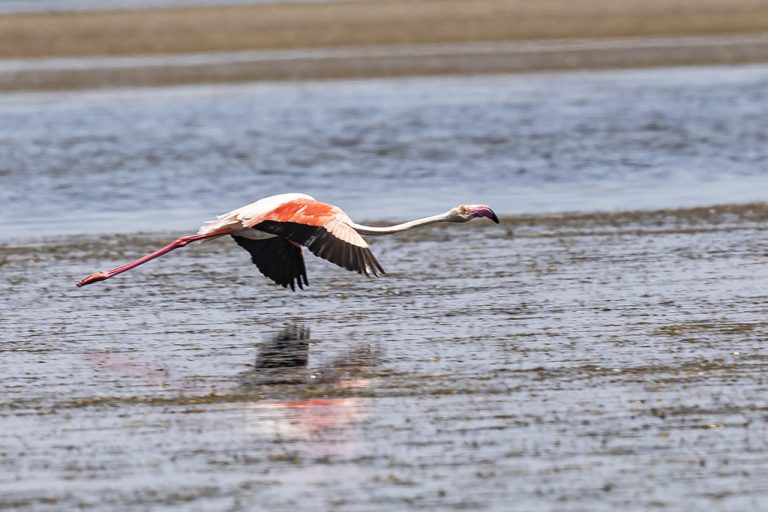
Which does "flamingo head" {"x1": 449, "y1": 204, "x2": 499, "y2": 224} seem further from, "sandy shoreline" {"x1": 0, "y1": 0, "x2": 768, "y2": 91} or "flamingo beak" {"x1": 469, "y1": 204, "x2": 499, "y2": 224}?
"sandy shoreline" {"x1": 0, "y1": 0, "x2": 768, "y2": 91}

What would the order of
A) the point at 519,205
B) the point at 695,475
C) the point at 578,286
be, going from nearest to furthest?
the point at 695,475
the point at 578,286
the point at 519,205

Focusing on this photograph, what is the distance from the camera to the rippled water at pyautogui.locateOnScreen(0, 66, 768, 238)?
18047 millimetres

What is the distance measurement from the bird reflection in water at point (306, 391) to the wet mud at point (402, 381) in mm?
24

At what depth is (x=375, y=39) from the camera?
42.5 m

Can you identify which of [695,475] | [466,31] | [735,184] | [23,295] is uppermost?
[466,31]

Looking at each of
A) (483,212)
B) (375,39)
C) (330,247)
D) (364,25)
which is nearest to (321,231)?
(330,247)

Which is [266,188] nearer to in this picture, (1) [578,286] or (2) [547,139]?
(2) [547,139]

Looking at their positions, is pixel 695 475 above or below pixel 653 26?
below

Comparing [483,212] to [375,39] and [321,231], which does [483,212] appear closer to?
[321,231]

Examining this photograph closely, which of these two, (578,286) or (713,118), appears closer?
(578,286)

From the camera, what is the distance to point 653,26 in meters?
44.0

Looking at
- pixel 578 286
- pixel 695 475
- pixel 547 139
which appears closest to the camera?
pixel 695 475

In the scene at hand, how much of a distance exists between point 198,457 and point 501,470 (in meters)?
1.50

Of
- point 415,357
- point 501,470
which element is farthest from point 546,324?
point 501,470
